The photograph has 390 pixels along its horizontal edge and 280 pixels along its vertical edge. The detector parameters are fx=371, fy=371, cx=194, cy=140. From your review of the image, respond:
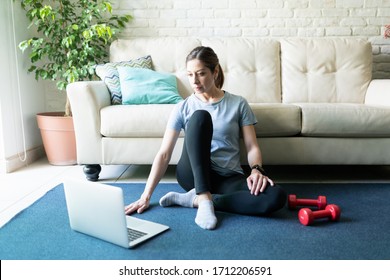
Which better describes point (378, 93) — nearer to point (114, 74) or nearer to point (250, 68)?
point (250, 68)

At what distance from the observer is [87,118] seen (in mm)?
2061

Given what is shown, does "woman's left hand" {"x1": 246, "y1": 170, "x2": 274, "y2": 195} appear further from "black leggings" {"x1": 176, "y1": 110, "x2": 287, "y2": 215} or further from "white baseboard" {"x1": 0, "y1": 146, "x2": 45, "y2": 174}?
"white baseboard" {"x1": 0, "y1": 146, "x2": 45, "y2": 174}

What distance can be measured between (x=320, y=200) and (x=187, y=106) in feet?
2.36

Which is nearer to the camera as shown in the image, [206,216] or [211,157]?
[206,216]

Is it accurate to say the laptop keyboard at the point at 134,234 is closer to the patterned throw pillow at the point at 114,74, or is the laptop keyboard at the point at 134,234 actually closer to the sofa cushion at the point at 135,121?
the sofa cushion at the point at 135,121

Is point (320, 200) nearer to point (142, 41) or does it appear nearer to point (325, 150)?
point (325, 150)

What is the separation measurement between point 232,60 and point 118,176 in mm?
1127

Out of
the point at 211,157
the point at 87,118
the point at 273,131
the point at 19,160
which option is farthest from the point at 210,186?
the point at 19,160

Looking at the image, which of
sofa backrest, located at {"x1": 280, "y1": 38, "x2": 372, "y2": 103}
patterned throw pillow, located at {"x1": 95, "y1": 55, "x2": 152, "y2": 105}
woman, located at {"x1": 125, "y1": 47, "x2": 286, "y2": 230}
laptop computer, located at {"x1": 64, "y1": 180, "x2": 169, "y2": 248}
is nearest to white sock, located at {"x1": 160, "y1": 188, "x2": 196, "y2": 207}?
woman, located at {"x1": 125, "y1": 47, "x2": 286, "y2": 230}

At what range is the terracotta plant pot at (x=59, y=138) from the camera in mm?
2500

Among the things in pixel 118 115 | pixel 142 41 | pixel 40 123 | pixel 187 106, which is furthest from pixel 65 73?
pixel 187 106

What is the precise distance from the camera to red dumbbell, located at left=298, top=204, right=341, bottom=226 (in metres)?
1.43

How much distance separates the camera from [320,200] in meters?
1.60

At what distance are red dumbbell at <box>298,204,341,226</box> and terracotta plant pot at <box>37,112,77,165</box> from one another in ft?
5.51
